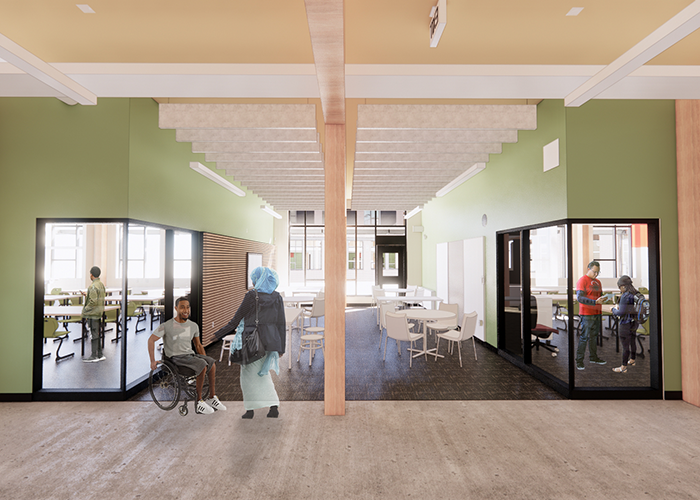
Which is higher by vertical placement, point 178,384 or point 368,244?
point 368,244

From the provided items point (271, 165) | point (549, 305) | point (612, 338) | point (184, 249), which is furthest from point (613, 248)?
point (184, 249)

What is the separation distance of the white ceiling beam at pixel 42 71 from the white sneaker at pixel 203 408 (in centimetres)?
373

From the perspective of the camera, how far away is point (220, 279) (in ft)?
26.4

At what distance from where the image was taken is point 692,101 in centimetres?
461

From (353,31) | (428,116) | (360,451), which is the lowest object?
(360,451)

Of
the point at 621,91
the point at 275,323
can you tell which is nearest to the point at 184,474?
the point at 275,323

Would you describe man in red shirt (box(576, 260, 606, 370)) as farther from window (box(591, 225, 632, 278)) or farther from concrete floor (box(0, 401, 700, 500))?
window (box(591, 225, 632, 278))

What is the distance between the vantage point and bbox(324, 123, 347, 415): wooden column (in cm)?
433

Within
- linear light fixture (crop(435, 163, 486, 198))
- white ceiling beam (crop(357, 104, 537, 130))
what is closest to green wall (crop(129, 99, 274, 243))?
white ceiling beam (crop(357, 104, 537, 130))

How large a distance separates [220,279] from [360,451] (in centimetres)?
561

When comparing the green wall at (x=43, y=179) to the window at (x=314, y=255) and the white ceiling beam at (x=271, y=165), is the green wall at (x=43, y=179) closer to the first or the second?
the white ceiling beam at (x=271, y=165)

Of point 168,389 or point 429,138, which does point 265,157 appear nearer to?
point 429,138

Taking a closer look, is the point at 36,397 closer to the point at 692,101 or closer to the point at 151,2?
the point at 151,2

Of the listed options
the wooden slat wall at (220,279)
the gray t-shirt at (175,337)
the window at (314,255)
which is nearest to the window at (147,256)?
the wooden slat wall at (220,279)
